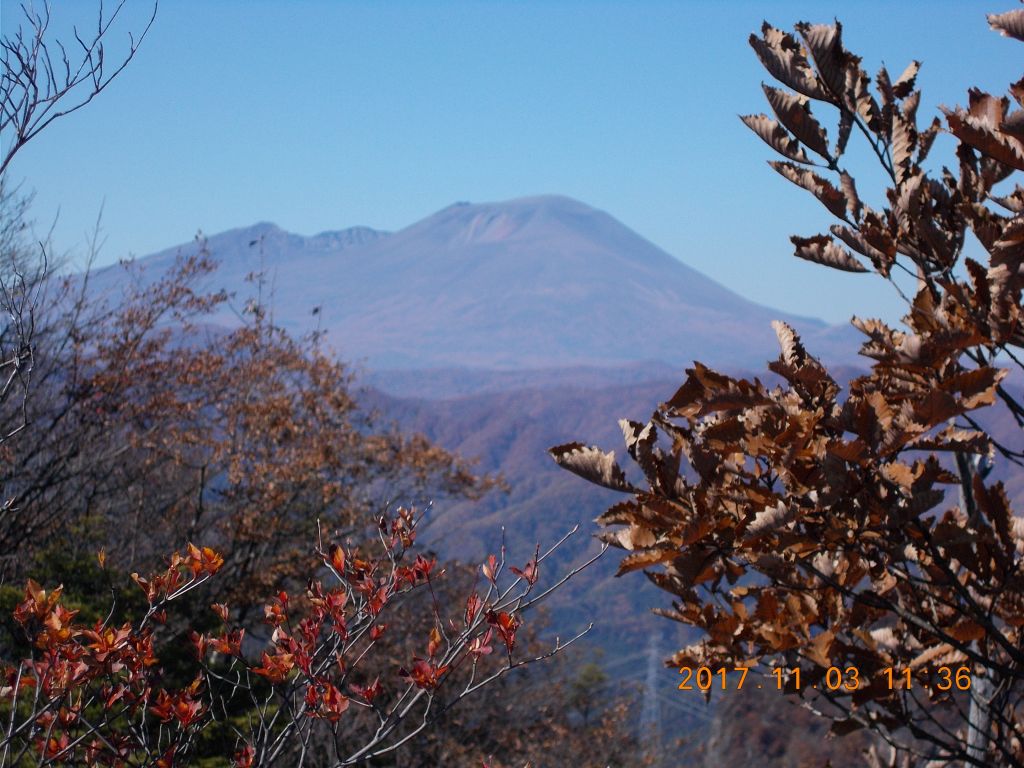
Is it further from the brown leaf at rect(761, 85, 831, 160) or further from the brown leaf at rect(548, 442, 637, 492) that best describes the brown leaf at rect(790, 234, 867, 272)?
the brown leaf at rect(548, 442, 637, 492)

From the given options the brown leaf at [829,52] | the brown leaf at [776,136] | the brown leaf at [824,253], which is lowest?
the brown leaf at [824,253]

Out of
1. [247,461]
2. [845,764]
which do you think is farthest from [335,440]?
[845,764]

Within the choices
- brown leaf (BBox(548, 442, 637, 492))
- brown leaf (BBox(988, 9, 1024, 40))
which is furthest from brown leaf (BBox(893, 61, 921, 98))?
brown leaf (BBox(548, 442, 637, 492))

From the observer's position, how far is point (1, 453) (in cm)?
827

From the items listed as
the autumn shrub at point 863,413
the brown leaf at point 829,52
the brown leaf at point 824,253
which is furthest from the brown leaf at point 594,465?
the brown leaf at point 829,52

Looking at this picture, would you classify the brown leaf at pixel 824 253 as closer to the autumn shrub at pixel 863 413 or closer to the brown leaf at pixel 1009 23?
the autumn shrub at pixel 863 413

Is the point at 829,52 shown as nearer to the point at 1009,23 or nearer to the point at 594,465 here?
the point at 1009,23

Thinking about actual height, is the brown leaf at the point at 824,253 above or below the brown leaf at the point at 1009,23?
below

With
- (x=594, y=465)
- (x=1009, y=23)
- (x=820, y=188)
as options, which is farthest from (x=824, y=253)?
(x=594, y=465)
